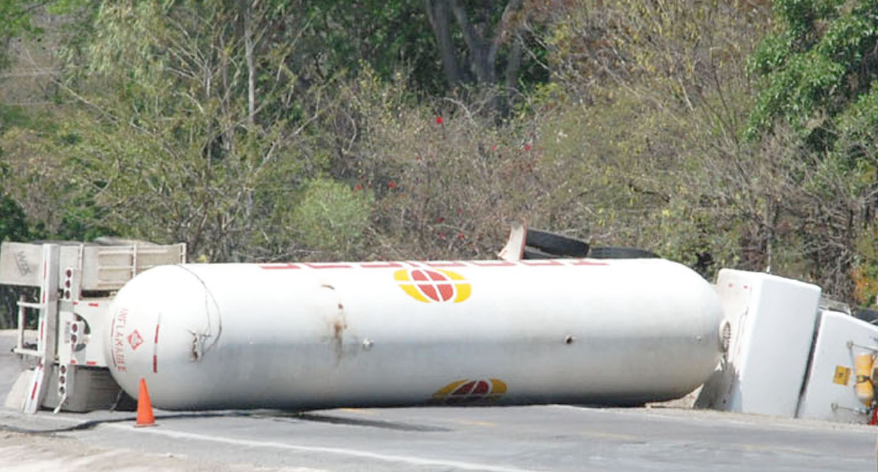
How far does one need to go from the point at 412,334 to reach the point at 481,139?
16211mm

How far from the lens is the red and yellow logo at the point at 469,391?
16.8 meters

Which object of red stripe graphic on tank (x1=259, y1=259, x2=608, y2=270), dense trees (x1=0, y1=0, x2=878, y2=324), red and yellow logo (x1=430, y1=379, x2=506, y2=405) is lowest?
red and yellow logo (x1=430, y1=379, x2=506, y2=405)

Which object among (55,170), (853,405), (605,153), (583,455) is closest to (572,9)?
(605,153)

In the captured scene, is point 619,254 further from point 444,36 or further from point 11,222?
point 444,36

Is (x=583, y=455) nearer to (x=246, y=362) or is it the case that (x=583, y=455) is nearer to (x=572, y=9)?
(x=246, y=362)

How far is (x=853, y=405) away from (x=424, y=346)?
6.16 meters

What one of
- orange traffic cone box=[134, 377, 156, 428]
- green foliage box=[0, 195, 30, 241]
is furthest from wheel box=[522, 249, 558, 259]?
A: green foliage box=[0, 195, 30, 241]

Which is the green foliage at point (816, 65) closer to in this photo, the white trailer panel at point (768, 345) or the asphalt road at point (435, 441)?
the white trailer panel at point (768, 345)

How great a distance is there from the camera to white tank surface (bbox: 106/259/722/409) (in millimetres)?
15703

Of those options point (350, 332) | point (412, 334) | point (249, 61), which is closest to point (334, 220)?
point (249, 61)

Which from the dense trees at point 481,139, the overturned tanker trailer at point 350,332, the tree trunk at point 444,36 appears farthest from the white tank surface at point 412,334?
the tree trunk at point 444,36

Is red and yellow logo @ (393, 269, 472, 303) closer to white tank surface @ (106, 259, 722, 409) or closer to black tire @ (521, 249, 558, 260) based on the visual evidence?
white tank surface @ (106, 259, 722, 409)

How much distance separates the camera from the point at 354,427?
1560 centimetres

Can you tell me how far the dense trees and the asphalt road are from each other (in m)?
8.57
